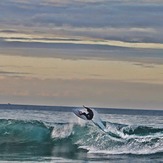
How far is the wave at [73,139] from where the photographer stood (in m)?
38.6

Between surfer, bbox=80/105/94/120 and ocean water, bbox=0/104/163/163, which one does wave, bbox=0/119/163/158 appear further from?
surfer, bbox=80/105/94/120

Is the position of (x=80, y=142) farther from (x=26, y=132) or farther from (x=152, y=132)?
(x=152, y=132)

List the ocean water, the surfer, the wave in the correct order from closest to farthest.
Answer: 1. the ocean water
2. the wave
3. the surfer

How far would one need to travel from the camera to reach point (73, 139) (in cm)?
4316

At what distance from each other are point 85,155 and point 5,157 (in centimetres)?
→ 433

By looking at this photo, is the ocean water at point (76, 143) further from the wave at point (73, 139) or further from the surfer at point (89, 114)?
the surfer at point (89, 114)

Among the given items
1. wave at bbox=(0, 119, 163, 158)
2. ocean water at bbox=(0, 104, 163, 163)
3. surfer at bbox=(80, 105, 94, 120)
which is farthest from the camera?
surfer at bbox=(80, 105, 94, 120)

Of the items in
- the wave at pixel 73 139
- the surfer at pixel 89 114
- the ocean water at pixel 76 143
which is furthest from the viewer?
the surfer at pixel 89 114

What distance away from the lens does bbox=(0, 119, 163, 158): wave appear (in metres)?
38.6

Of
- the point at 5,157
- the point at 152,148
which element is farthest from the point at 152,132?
the point at 5,157

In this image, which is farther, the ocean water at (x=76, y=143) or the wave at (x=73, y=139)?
the wave at (x=73, y=139)

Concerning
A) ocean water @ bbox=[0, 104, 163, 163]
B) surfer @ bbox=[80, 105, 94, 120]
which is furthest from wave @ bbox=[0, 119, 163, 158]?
surfer @ bbox=[80, 105, 94, 120]

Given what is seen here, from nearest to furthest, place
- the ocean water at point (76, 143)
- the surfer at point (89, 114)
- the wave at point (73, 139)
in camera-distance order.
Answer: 1. the ocean water at point (76, 143)
2. the wave at point (73, 139)
3. the surfer at point (89, 114)

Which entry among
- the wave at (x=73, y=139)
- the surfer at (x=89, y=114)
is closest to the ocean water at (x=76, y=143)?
the wave at (x=73, y=139)
